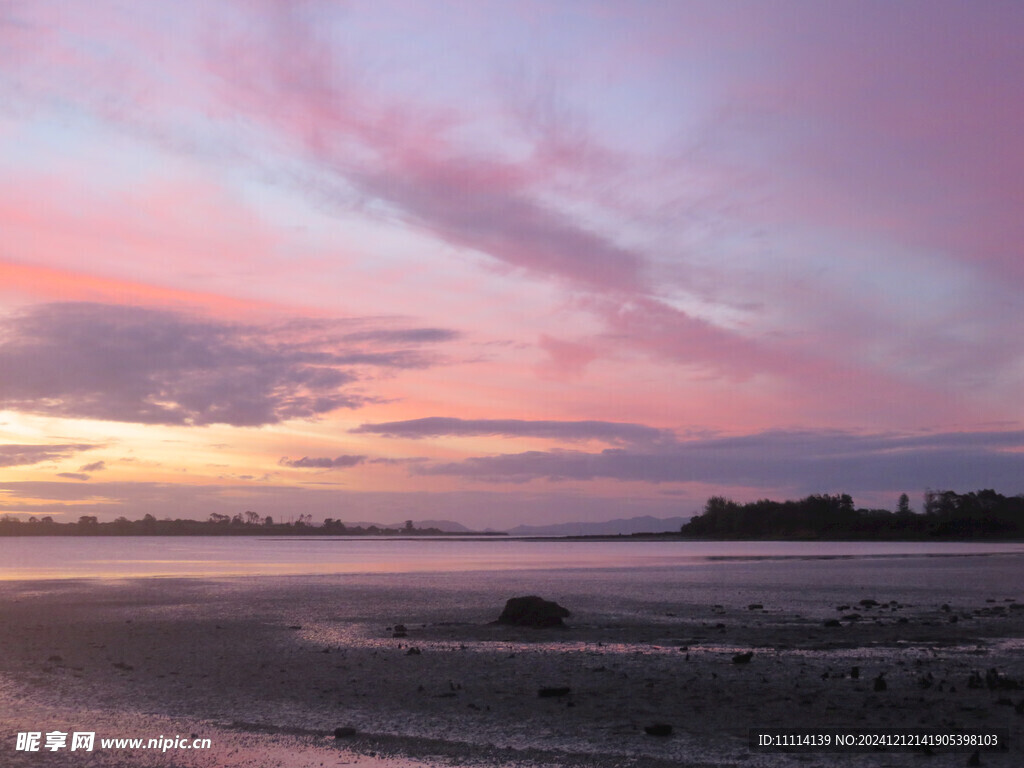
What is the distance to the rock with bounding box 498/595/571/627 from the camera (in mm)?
31641

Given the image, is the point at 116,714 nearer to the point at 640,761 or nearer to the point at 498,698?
the point at 498,698

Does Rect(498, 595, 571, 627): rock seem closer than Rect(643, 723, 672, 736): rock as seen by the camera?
No

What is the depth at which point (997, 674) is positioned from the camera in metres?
19.7

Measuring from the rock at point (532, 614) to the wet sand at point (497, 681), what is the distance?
2.75 ft

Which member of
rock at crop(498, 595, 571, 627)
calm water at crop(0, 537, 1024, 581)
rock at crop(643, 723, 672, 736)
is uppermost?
rock at crop(643, 723, 672, 736)

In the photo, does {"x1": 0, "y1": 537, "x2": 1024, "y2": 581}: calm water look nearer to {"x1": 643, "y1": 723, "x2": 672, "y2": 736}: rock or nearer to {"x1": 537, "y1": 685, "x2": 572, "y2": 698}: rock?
{"x1": 537, "y1": 685, "x2": 572, "y2": 698}: rock

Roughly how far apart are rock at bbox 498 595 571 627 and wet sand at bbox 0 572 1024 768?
0.84m

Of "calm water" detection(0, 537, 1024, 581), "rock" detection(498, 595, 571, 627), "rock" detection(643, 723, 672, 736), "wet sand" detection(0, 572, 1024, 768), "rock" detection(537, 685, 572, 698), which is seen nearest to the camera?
"wet sand" detection(0, 572, 1024, 768)

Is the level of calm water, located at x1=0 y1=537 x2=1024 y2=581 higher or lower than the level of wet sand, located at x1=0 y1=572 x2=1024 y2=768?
lower

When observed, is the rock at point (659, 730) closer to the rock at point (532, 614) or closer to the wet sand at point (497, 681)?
the wet sand at point (497, 681)

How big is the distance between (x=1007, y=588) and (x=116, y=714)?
167 feet

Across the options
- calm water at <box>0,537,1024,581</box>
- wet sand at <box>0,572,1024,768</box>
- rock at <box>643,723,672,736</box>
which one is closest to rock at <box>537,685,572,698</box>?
wet sand at <box>0,572,1024,768</box>

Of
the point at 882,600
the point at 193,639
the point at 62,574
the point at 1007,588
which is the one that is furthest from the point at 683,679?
the point at 62,574

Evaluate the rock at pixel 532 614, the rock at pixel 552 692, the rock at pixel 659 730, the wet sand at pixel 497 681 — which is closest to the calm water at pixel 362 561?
the wet sand at pixel 497 681
